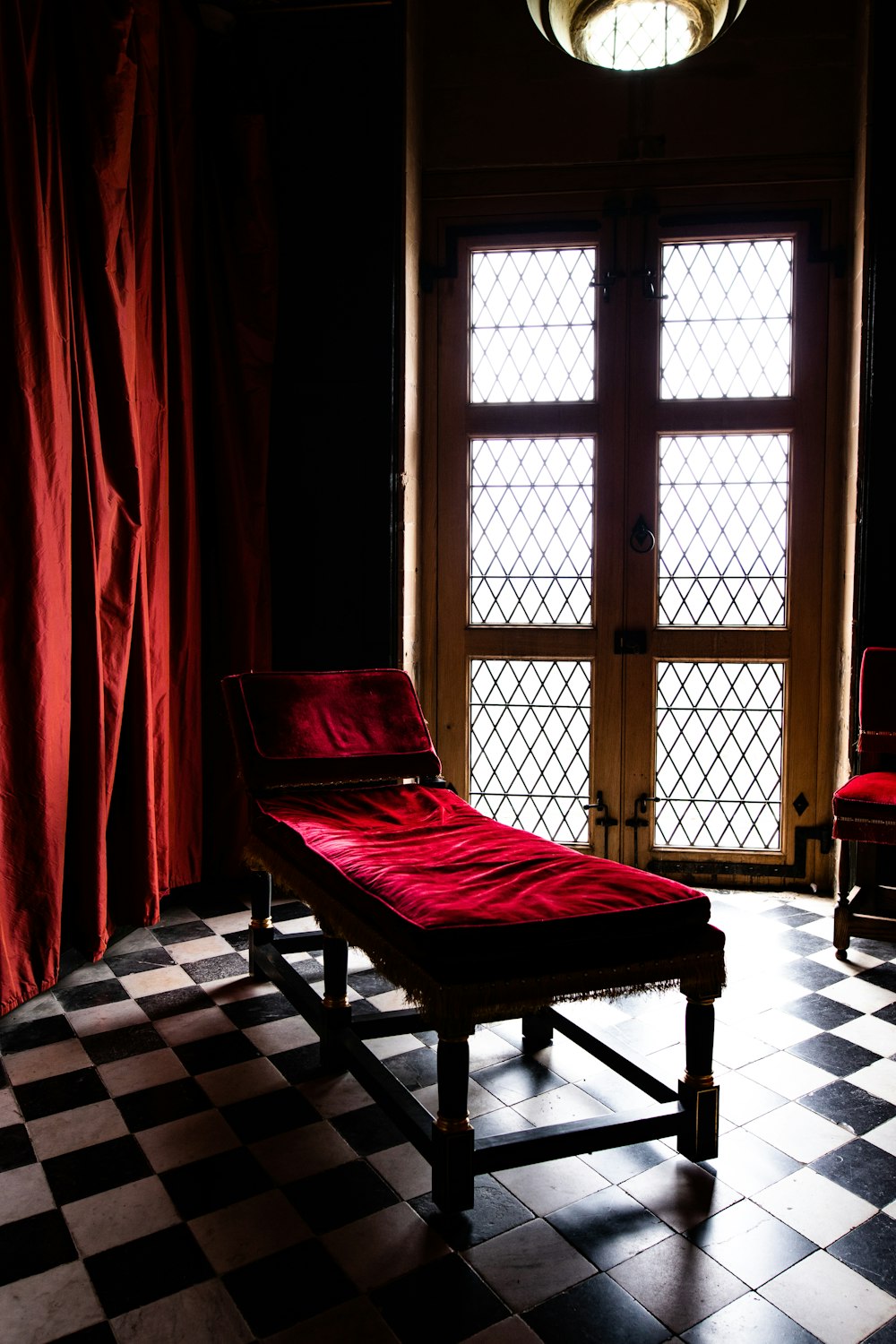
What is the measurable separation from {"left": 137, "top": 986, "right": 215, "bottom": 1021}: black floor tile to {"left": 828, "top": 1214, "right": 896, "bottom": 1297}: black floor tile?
1.67 metres

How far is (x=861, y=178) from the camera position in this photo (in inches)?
140

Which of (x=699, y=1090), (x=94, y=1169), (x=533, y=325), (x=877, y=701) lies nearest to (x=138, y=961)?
(x=94, y=1169)

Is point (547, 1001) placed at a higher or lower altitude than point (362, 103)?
lower

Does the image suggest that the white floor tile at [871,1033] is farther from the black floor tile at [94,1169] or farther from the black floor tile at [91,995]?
the black floor tile at [91,995]

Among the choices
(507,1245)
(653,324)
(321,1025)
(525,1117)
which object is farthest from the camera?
(653,324)

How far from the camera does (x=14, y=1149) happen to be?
199 cm

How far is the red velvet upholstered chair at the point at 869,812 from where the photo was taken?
302 centimetres

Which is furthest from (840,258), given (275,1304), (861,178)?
(275,1304)

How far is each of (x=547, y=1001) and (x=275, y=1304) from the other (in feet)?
2.07

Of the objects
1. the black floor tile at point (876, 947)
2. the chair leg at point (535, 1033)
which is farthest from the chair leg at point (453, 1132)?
the black floor tile at point (876, 947)

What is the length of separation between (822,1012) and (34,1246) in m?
1.99

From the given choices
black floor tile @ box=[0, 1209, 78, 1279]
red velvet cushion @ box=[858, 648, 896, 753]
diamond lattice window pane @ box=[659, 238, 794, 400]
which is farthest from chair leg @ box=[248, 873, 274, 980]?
diamond lattice window pane @ box=[659, 238, 794, 400]

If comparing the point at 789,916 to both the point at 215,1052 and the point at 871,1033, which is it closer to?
the point at 871,1033

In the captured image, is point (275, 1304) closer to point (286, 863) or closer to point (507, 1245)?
point (507, 1245)
